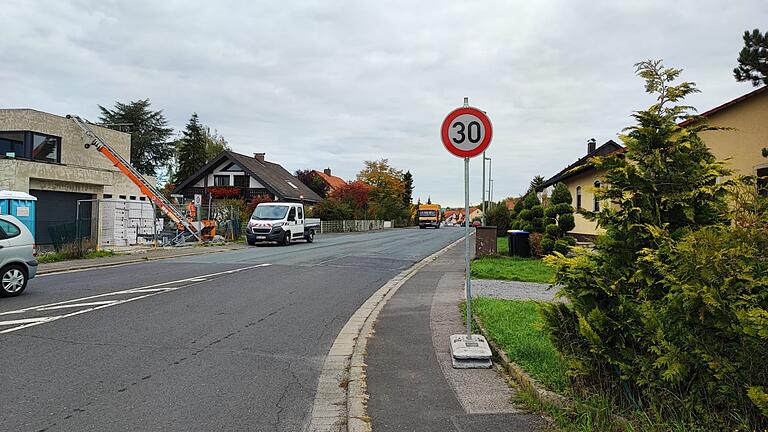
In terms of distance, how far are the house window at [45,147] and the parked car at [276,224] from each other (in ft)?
34.6

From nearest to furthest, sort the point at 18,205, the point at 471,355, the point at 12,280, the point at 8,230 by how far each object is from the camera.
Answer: the point at 471,355 → the point at 12,280 → the point at 8,230 → the point at 18,205

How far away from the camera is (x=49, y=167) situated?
28047mm

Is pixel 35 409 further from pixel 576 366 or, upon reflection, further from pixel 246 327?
pixel 576 366

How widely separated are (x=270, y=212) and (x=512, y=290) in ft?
72.0

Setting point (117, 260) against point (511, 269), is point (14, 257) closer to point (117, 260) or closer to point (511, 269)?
point (117, 260)

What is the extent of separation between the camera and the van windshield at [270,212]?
105ft

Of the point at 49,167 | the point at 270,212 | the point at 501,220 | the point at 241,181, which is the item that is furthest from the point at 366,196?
the point at 49,167

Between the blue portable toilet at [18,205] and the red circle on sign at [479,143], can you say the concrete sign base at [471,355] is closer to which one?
the red circle on sign at [479,143]

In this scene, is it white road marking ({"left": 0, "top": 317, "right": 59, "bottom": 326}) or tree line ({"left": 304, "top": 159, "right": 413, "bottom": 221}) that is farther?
tree line ({"left": 304, "top": 159, "right": 413, "bottom": 221})

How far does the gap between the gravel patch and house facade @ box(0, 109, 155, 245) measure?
20.3 m

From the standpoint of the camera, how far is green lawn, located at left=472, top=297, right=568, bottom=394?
5133mm

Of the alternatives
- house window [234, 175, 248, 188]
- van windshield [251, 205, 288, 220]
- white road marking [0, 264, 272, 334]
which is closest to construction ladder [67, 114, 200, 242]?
van windshield [251, 205, 288, 220]

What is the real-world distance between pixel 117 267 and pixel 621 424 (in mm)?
17314

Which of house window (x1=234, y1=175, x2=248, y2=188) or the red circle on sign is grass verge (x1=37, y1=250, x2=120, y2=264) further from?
house window (x1=234, y1=175, x2=248, y2=188)
